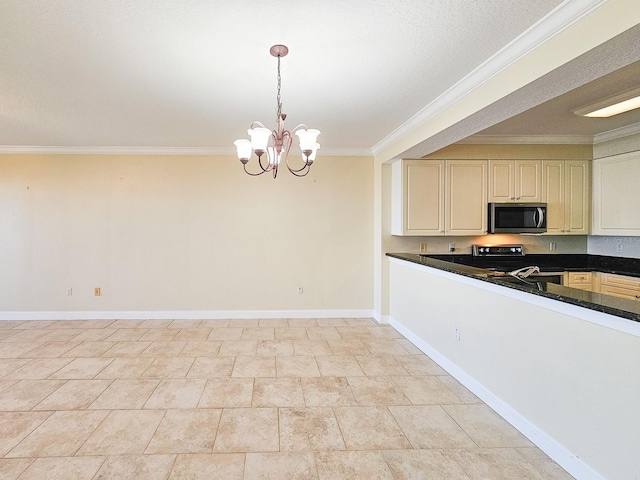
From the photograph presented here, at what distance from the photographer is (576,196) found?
15.2 ft

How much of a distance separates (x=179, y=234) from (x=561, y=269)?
516 centimetres

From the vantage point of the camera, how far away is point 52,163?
5109mm

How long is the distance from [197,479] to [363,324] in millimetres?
3312

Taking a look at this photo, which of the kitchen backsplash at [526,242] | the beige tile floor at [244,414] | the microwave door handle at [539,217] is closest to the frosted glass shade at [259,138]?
the beige tile floor at [244,414]

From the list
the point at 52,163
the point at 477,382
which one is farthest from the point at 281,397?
the point at 52,163

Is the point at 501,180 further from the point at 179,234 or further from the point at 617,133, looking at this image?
the point at 179,234

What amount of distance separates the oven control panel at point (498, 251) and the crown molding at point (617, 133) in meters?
1.61

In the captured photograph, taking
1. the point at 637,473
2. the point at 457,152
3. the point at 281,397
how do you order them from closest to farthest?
the point at 637,473 → the point at 281,397 → the point at 457,152

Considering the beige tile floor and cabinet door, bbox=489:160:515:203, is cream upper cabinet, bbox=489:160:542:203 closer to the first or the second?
cabinet door, bbox=489:160:515:203

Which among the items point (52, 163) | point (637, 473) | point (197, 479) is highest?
point (52, 163)

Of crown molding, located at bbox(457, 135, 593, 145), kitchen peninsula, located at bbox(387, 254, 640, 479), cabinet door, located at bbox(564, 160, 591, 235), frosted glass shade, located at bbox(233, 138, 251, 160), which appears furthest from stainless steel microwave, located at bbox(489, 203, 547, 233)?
frosted glass shade, located at bbox(233, 138, 251, 160)

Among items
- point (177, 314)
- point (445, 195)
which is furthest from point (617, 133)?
point (177, 314)

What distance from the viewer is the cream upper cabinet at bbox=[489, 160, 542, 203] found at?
4.58 metres

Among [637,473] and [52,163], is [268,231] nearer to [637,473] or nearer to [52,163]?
[52,163]
